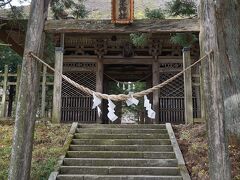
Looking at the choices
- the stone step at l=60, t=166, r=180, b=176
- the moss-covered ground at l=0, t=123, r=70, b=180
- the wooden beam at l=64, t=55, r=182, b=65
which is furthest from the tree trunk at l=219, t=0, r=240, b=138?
the wooden beam at l=64, t=55, r=182, b=65

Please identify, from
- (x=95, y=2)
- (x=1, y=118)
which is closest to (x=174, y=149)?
(x=1, y=118)

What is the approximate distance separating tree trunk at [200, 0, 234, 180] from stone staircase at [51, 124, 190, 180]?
2083 mm

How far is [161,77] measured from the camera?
43.1 feet

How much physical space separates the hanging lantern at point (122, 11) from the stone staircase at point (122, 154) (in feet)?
10.3

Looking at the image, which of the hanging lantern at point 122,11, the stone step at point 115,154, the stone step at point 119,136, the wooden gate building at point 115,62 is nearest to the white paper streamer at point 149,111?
the hanging lantern at point 122,11

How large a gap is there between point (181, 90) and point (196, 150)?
5.98 m

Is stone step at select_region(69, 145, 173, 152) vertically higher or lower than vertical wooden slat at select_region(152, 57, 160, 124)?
lower

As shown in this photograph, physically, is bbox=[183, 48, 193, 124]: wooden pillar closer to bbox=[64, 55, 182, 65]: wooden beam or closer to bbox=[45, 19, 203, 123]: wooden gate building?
bbox=[45, 19, 203, 123]: wooden gate building

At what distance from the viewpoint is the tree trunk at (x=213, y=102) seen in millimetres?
4340

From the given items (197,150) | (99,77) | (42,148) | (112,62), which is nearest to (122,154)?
(197,150)

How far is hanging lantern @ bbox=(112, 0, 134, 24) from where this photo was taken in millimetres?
5674

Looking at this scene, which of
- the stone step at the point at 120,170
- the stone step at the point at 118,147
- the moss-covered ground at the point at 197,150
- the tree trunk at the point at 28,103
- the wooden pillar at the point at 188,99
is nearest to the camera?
the tree trunk at the point at 28,103

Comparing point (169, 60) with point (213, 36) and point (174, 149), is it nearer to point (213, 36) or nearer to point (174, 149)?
point (174, 149)

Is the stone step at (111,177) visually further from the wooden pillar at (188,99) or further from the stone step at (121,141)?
the wooden pillar at (188,99)
